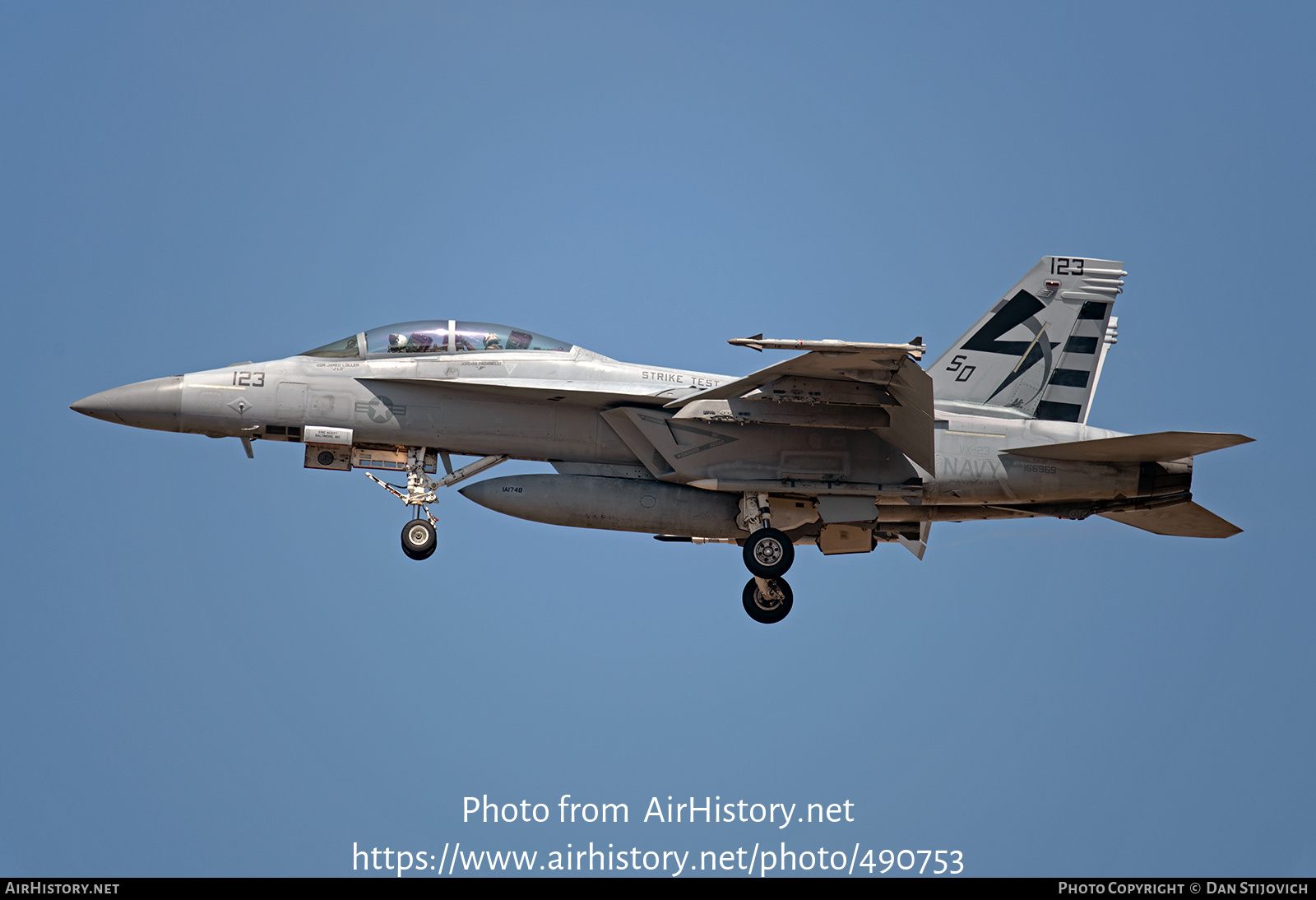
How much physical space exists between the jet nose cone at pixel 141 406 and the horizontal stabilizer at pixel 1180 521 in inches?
517

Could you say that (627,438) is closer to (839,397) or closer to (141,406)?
(839,397)

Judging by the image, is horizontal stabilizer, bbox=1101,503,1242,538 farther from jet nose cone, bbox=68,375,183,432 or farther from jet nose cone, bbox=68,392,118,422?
jet nose cone, bbox=68,392,118,422

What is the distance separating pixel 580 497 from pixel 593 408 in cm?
124

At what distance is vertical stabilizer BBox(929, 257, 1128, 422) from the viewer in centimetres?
2119

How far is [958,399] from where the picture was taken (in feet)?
69.8

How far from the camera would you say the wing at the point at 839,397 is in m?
17.9

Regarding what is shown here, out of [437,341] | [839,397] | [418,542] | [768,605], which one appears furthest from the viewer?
[768,605]

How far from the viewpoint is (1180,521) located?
71.1 ft

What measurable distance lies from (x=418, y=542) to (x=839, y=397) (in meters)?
5.90

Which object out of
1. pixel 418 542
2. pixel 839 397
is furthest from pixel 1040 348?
pixel 418 542

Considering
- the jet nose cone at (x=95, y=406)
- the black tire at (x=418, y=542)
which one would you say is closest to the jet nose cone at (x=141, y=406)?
the jet nose cone at (x=95, y=406)

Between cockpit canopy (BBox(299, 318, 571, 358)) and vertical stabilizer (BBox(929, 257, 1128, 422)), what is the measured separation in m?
5.78
